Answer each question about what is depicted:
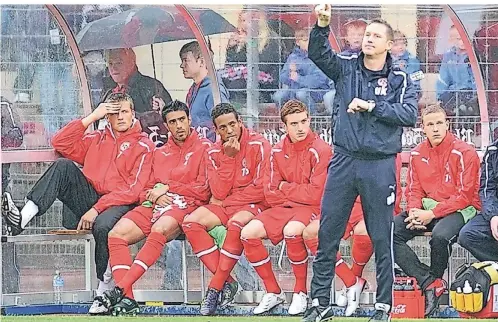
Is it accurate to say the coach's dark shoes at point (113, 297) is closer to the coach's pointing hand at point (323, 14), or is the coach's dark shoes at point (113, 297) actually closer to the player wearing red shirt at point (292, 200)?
the player wearing red shirt at point (292, 200)

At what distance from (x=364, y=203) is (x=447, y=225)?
0.58 meters

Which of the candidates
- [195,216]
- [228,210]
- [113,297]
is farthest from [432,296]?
[113,297]

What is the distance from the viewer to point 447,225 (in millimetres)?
7395

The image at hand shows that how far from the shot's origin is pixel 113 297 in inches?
293

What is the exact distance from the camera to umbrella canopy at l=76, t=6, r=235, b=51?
7539mm

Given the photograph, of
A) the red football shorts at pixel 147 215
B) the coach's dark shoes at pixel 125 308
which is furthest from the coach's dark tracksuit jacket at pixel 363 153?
the coach's dark shoes at pixel 125 308

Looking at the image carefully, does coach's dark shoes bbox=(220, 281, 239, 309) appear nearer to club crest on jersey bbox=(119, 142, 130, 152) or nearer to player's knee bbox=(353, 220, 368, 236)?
player's knee bbox=(353, 220, 368, 236)

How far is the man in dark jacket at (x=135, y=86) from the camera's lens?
763 cm

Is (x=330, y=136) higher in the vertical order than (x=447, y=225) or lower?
higher

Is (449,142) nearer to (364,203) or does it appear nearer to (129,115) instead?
(364,203)

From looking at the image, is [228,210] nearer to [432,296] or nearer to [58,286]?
[58,286]

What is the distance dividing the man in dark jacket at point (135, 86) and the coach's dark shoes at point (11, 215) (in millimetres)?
736

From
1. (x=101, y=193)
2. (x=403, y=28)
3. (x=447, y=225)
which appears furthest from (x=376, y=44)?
(x=101, y=193)

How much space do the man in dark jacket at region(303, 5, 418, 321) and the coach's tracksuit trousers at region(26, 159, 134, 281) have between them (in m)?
1.16
